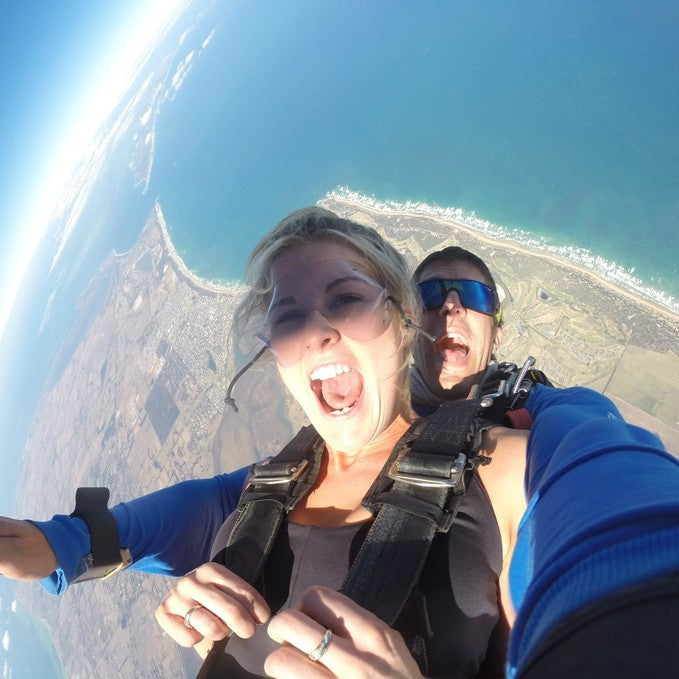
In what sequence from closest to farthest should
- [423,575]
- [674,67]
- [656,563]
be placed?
[656,563] → [423,575] → [674,67]

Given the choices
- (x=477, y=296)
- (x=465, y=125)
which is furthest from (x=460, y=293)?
(x=465, y=125)

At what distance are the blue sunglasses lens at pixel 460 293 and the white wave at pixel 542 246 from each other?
22259mm

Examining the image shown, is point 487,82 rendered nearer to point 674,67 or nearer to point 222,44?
point 674,67

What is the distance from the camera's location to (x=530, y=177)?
85.4 ft

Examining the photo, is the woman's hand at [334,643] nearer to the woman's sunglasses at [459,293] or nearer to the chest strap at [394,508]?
the chest strap at [394,508]

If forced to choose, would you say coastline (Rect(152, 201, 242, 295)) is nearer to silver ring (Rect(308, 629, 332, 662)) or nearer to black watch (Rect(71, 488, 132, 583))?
black watch (Rect(71, 488, 132, 583))

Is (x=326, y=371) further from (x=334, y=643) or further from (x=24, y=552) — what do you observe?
(x=24, y=552)

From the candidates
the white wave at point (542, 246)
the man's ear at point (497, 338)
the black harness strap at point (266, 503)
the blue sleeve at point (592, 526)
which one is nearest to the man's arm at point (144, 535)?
the black harness strap at point (266, 503)

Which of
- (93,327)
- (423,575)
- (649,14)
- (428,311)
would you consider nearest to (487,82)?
(649,14)

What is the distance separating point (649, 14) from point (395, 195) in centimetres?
2031

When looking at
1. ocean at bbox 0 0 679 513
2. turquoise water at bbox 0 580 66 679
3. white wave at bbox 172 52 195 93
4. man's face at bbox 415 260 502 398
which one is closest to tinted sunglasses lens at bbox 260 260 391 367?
man's face at bbox 415 260 502 398

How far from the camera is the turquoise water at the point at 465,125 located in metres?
22.7

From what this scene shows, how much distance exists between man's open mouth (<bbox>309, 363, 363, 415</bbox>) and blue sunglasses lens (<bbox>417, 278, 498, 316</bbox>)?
1243 mm

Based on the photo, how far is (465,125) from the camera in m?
31.0
